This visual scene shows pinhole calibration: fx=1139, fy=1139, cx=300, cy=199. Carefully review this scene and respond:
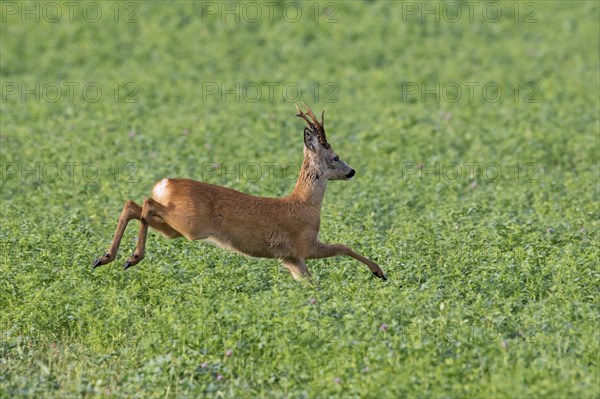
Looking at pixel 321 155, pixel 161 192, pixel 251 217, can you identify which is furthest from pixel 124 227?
pixel 321 155

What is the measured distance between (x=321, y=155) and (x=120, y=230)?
193 centimetres

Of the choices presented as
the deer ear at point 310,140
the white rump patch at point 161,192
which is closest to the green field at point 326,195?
the white rump patch at point 161,192

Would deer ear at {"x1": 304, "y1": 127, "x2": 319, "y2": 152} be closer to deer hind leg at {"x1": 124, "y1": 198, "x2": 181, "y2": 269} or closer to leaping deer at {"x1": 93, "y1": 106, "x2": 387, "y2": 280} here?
leaping deer at {"x1": 93, "y1": 106, "x2": 387, "y2": 280}

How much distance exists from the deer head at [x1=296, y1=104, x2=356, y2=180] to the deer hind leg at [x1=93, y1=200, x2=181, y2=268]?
53.9 inches

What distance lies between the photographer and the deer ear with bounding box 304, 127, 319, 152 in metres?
9.98

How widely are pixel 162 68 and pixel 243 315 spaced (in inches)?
520

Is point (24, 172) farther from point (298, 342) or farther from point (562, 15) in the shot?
point (562, 15)

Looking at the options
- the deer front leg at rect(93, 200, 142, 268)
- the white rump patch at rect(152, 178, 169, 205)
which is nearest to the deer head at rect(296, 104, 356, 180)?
the white rump patch at rect(152, 178, 169, 205)

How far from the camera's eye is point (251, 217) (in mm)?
9617

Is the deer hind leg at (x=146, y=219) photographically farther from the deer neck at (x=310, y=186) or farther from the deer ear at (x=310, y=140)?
the deer ear at (x=310, y=140)

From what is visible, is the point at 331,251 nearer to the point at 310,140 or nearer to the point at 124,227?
the point at 310,140

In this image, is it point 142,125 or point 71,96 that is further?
point 71,96

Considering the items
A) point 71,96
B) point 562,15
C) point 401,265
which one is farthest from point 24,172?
point 562,15

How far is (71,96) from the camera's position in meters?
19.2
